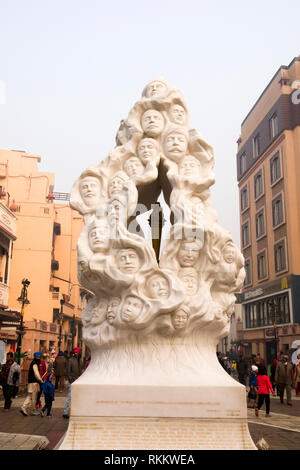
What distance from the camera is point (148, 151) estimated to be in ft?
23.1

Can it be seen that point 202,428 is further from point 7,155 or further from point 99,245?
point 7,155

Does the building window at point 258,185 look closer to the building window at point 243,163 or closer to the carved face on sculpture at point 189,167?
the building window at point 243,163

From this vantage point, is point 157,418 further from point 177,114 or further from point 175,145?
point 177,114

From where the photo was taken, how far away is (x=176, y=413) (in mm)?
5633

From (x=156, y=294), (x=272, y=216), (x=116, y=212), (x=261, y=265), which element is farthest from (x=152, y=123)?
(x=261, y=265)

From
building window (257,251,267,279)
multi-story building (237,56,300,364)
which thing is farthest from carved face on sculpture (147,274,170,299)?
building window (257,251,267,279)

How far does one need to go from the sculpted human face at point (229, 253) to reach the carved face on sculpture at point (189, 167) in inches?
46.6

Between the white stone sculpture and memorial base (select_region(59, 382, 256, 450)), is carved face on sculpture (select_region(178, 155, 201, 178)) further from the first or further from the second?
memorial base (select_region(59, 382, 256, 450))

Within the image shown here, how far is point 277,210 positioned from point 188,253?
84.1 ft

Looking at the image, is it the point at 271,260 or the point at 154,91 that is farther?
the point at 271,260

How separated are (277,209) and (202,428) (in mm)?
26627

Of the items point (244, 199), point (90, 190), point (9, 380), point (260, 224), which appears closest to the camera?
point (90, 190)

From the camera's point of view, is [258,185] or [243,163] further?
[243,163]
